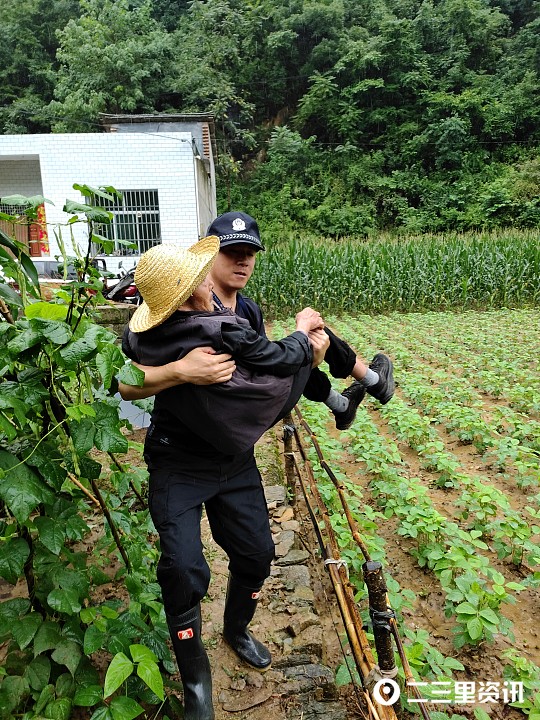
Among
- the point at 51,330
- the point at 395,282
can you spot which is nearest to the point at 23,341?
the point at 51,330

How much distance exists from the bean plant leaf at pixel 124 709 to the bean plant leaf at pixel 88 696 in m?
0.09

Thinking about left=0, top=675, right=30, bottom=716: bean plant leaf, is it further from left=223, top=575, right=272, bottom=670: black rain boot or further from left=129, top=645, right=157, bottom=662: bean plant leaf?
left=223, top=575, right=272, bottom=670: black rain boot

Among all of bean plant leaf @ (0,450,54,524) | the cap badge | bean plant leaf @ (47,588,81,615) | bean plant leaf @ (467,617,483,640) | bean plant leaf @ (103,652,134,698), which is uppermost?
the cap badge

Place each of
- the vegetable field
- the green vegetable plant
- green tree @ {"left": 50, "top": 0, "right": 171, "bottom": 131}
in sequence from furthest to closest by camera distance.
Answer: green tree @ {"left": 50, "top": 0, "right": 171, "bottom": 131}
the vegetable field
the green vegetable plant

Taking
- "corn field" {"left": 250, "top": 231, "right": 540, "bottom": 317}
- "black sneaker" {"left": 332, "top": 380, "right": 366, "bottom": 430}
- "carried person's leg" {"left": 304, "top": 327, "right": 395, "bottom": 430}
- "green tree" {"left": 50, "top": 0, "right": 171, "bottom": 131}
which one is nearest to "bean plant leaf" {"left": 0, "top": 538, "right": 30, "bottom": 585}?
"carried person's leg" {"left": 304, "top": 327, "right": 395, "bottom": 430}

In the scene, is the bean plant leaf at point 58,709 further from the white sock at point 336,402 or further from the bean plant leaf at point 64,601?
the white sock at point 336,402

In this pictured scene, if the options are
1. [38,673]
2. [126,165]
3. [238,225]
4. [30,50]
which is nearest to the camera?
[38,673]

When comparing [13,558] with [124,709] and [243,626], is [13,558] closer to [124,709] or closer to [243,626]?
[124,709]

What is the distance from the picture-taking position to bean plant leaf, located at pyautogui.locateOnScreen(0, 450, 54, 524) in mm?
1445

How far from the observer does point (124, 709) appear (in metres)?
1.56

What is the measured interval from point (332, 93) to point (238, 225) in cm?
2951

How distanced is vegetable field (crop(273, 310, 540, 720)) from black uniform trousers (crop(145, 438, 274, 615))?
0.77 meters

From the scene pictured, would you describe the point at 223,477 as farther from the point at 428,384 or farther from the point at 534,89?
the point at 534,89

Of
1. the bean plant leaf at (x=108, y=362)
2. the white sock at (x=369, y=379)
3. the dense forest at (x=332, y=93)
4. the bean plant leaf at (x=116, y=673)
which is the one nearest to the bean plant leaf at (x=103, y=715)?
the bean plant leaf at (x=116, y=673)
